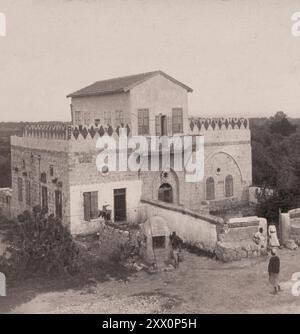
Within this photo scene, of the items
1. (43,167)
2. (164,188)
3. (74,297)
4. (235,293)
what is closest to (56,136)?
(43,167)

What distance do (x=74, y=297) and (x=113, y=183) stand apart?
954 cm

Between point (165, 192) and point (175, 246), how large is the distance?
6724mm

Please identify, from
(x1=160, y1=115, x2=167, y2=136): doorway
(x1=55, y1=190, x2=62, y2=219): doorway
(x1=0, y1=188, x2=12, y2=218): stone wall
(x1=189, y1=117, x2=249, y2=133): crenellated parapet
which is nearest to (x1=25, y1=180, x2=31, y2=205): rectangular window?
(x1=0, y1=188, x2=12, y2=218): stone wall

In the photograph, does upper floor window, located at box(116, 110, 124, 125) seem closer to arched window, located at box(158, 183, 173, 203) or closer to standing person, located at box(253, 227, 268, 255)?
arched window, located at box(158, 183, 173, 203)

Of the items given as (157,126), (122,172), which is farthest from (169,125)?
(122,172)

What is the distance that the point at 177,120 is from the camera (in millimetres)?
27359

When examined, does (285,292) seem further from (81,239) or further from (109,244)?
(81,239)

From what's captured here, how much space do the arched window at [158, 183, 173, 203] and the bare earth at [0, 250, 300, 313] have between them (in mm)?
8667

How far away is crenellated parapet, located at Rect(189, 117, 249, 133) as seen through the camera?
28359mm

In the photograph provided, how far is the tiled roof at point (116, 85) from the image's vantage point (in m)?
25.9

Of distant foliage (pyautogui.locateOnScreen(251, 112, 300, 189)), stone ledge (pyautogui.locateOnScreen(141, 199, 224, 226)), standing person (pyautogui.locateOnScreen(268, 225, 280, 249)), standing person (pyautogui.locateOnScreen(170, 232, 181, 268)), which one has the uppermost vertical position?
distant foliage (pyautogui.locateOnScreen(251, 112, 300, 189))

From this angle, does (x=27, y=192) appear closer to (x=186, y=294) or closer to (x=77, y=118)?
(x=77, y=118)

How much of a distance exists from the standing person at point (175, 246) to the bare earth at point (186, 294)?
17.5 inches

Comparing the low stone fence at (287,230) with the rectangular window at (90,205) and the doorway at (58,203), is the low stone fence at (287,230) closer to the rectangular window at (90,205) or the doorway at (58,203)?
the rectangular window at (90,205)
